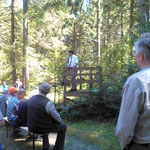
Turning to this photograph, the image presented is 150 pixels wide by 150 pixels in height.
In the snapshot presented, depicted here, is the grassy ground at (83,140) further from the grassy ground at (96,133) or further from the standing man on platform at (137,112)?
the standing man on platform at (137,112)

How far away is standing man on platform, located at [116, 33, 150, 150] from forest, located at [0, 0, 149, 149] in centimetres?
393

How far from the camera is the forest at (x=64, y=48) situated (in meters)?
7.04

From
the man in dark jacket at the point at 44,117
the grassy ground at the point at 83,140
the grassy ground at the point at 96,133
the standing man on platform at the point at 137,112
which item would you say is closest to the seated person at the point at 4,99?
the grassy ground at the point at 83,140

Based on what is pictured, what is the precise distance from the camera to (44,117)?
3.97 m

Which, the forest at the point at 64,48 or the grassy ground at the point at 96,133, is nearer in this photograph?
the grassy ground at the point at 96,133

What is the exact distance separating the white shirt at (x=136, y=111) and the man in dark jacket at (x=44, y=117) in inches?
101

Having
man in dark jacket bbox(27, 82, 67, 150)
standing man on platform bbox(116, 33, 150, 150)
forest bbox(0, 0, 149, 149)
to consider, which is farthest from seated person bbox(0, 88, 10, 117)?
standing man on platform bbox(116, 33, 150, 150)

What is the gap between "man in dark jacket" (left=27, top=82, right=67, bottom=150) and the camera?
156 inches

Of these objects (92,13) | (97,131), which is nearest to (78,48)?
(92,13)

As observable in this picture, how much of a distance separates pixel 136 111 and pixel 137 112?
0.04 feet

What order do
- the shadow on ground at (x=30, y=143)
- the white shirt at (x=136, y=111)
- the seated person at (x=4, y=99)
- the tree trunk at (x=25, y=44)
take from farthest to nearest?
the tree trunk at (x=25, y=44) < the seated person at (x=4, y=99) < the shadow on ground at (x=30, y=143) < the white shirt at (x=136, y=111)

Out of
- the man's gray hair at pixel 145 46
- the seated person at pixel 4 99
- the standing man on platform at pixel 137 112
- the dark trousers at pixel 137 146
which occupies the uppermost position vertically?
the man's gray hair at pixel 145 46

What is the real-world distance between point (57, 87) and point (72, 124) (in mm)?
3303

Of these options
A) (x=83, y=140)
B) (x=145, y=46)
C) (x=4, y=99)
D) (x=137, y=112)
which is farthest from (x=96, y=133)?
(x=145, y=46)
